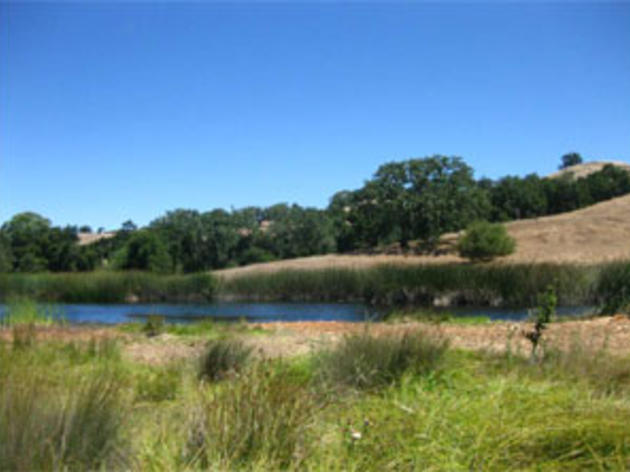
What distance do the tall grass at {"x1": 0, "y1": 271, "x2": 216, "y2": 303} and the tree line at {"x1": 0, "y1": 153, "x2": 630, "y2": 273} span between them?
1508 centimetres

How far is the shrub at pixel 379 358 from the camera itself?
504cm

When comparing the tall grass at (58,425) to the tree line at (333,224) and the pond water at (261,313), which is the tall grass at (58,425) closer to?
the pond water at (261,313)

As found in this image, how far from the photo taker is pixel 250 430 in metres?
3.19

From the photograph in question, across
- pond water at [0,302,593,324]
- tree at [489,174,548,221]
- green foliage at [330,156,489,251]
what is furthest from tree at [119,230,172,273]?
tree at [489,174,548,221]

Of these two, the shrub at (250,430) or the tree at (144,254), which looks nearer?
the shrub at (250,430)

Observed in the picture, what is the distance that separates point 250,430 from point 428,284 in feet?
81.8

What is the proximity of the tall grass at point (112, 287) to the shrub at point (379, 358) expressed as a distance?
1144 inches

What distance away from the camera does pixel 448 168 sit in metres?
55.9

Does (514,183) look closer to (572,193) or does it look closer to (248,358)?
(572,193)

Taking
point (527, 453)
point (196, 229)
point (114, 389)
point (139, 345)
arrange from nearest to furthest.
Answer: point (527, 453)
point (114, 389)
point (139, 345)
point (196, 229)

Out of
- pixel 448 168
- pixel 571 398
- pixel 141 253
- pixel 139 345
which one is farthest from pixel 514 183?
pixel 571 398

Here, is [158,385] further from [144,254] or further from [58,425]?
[144,254]

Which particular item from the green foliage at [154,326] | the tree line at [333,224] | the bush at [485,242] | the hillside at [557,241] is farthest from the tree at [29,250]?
the green foliage at [154,326]

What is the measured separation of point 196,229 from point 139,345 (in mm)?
61633
